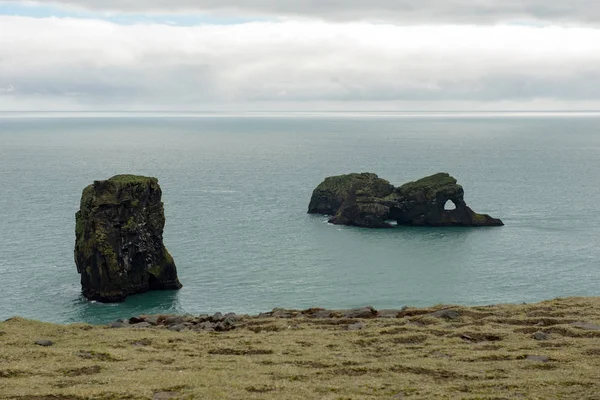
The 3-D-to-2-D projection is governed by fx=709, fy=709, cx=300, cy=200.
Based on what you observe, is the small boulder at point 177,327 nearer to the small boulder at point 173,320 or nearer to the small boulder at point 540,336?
the small boulder at point 173,320

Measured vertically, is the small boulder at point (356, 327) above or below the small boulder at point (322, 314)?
above

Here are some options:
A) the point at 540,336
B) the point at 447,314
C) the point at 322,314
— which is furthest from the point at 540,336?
the point at 322,314

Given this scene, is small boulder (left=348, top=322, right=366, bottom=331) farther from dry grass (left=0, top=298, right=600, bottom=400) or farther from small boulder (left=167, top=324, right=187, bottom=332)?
small boulder (left=167, top=324, right=187, bottom=332)

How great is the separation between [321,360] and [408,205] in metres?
109

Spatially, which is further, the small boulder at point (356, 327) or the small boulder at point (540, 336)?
the small boulder at point (356, 327)

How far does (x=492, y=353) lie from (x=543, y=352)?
92.4 inches

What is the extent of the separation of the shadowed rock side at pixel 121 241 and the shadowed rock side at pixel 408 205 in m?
55.1

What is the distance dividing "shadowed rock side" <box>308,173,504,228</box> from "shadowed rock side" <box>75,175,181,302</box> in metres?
55.1

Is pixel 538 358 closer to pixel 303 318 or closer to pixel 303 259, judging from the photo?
pixel 303 318

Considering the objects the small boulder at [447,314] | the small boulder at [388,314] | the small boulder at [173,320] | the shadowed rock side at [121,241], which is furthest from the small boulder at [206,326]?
the shadowed rock side at [121,241]

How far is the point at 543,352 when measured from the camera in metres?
32.0

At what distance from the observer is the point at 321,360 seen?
31359 millimetres

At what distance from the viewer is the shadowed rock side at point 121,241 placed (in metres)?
83.1

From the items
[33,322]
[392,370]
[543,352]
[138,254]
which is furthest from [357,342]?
[138,254]
